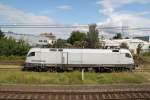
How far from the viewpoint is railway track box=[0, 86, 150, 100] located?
16.7 m

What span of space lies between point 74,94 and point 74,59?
61.8 feet

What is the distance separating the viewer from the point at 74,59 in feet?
120

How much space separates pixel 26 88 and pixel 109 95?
5345 millimetres

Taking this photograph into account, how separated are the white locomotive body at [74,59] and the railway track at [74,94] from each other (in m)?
17.3

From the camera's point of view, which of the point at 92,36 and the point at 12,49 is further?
the point at 92,36

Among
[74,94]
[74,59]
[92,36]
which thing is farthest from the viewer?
[92,36]

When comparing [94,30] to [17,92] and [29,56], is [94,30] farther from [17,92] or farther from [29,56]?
[17,92]

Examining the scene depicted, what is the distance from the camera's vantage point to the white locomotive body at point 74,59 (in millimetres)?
36031

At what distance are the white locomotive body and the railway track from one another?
56.6 ft

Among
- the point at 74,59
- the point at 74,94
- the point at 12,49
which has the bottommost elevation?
the point at 74,94

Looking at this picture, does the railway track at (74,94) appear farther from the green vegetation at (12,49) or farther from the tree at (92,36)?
the tree at (92,36)

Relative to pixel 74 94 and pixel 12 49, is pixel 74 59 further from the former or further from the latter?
pixel 12 49

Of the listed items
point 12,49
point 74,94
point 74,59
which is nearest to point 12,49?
Answer: point 12,49

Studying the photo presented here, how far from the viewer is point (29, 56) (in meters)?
36.3
